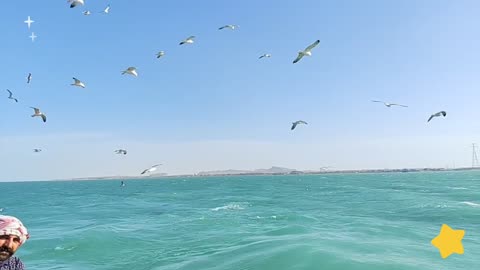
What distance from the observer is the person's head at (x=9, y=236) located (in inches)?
132

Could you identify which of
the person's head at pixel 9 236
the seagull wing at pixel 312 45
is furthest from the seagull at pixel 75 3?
the person's head at pixel 9 236

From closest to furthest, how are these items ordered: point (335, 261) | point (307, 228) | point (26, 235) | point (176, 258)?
point (26, 235) → point (335, 261) → point (176, 258) → point (307, 228)

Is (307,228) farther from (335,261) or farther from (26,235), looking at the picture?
(26,235)

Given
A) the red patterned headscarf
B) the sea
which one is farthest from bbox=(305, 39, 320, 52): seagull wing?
the red patterned headscarf

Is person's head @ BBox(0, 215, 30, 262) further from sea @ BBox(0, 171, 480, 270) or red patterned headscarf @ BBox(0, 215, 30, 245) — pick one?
sea @ BBox(0, 171, 480, 270)

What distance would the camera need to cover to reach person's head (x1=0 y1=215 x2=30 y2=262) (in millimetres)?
3359

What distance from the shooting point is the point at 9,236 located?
11.1ft

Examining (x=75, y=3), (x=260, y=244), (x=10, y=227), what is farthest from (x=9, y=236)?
(x=260, y=244)

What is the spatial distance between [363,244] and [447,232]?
12260 mm

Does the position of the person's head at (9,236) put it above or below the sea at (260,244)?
above

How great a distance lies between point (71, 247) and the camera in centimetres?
2131

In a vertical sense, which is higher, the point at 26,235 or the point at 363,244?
the point at 26,235

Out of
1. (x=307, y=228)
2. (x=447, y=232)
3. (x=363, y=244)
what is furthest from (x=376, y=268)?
(x=307, y=228)

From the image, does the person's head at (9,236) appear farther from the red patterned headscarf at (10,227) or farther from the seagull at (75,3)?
the seagull at (75,3)
